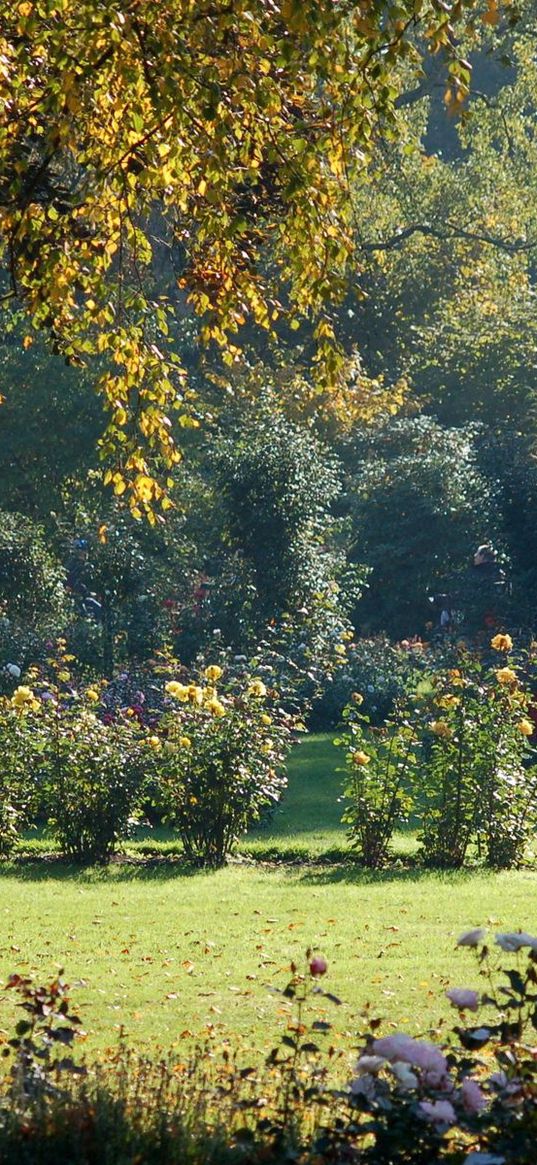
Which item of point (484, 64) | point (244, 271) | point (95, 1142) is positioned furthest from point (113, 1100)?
point (484, 64)

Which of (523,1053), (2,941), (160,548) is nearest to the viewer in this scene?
(523,1053)

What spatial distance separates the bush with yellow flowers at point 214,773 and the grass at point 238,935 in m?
0.28

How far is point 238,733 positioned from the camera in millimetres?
10766

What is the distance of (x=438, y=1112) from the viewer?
3.18 m

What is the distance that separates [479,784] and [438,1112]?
731 centimetres

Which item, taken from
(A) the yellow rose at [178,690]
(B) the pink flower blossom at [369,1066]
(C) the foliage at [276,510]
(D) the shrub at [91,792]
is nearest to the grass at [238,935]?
(D) the shrub at [91,792]

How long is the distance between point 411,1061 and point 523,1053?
0.57 m

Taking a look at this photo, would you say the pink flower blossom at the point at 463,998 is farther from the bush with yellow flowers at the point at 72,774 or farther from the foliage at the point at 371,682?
the foliage at the point at 371,682

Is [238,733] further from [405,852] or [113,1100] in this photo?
[113,1100]

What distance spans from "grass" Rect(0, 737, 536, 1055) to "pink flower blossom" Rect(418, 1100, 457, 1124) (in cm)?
151

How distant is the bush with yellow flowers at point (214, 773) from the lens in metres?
10.6

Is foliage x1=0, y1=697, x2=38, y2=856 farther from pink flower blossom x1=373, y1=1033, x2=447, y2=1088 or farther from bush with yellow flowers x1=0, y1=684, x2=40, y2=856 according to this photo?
pink flower blossom x1=373, y1=1033, x2=447, y2=1088

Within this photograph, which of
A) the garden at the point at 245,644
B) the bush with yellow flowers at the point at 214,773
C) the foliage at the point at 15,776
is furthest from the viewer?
the foliage at the point at 15,776

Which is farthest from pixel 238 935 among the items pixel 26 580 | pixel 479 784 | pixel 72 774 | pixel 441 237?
pixel 441 237
